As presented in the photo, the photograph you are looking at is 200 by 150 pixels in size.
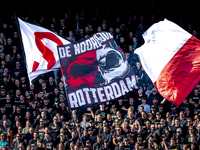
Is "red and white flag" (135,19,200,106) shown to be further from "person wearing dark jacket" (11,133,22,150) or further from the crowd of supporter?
"person wearing dark jacket" (11,133,22,150)

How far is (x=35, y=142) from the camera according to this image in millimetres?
13469

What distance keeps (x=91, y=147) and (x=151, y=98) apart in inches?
116

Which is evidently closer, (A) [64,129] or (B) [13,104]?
(A) [64,129]

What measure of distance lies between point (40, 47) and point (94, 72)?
2.07 meters

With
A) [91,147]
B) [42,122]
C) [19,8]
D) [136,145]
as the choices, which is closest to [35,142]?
[42,122]

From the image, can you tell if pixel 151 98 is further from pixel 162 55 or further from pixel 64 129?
pixel 162 55

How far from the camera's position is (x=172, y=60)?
382 inches

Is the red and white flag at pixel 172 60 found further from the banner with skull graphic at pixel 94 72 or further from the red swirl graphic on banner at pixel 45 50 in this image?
the red swirl graphic on banner at pixel 45 50

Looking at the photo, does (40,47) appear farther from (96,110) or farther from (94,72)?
(96,110)

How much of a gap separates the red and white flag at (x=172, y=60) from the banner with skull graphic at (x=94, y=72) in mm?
1311

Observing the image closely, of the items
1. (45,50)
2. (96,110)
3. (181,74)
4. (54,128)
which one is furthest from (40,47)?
(181,74)

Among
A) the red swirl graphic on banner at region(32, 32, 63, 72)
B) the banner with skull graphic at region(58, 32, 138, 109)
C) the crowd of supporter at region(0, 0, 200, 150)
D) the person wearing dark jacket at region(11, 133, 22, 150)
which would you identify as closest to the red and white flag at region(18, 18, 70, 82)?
the red swirl graphic on banner at region(32, 32, 63, 72)

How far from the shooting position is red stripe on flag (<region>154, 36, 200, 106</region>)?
30.5 ft

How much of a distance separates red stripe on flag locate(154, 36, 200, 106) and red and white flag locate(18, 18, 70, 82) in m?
4.01
